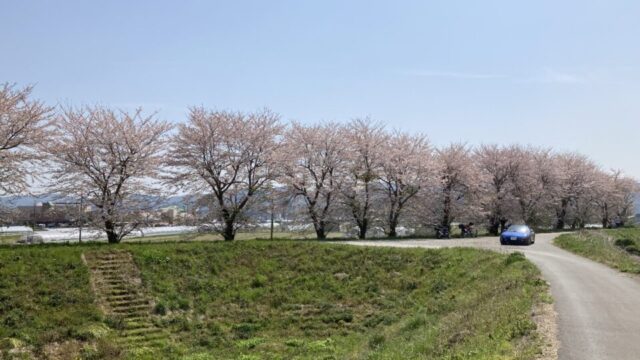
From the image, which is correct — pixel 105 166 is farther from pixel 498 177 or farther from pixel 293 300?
pixel 498 177

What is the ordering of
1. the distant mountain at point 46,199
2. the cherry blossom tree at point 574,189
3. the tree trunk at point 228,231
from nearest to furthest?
the distant mountain at point 46,199 → the tree trunk at point 228,231 → the cherry blossom tree at point 574,189

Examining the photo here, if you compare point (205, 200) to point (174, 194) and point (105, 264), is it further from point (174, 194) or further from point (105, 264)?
point (105, 264)

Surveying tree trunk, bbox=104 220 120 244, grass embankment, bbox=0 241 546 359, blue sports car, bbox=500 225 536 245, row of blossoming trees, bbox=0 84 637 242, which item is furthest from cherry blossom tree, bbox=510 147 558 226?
tree trunk, bbox=104 220 120 244

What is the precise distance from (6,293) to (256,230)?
21.5 m

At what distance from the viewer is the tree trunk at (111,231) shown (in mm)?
28025

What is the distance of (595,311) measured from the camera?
37.1 feet

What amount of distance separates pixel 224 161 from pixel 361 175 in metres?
12.7

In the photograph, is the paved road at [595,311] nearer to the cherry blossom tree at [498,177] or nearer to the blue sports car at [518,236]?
the blue sports car at [518,236]

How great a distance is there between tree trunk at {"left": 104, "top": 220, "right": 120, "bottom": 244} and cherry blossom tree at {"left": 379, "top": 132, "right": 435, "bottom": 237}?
21857 mm

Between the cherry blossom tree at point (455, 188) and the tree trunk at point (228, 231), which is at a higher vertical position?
the cherry blossom tree at point (455, 188)

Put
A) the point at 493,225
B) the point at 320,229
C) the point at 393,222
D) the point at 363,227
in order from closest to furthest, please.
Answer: the point at 320,229, the point at 363,227, the point at 393,222, the point at 493,225

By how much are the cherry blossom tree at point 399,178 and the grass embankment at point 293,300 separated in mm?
16559

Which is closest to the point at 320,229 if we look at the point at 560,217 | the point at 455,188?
the point at 455,188

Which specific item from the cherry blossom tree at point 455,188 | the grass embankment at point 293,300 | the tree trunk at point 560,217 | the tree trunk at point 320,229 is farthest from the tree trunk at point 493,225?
the grass embankment at point 293,300
